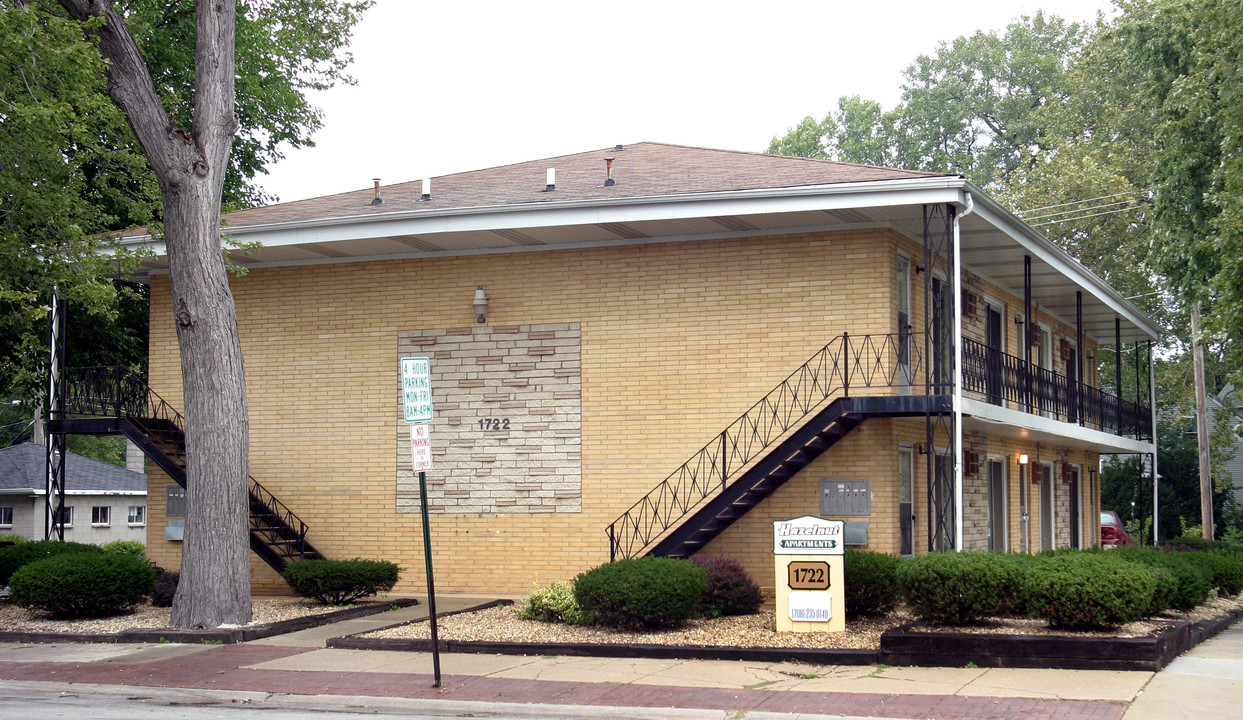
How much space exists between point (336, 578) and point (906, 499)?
8.37 metres

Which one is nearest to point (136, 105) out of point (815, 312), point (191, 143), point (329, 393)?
point (191, 143)

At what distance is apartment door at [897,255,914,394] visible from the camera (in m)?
17.3

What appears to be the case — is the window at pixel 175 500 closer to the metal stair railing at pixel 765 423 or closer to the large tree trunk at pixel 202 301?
the large tree trunk at pixel 202 301

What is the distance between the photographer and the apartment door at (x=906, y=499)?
17.8 m

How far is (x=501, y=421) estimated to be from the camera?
19047 mm

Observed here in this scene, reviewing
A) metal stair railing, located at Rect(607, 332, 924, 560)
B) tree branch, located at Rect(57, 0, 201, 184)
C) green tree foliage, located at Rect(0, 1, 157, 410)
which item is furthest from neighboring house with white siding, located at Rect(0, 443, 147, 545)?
tree branch, located at Rect(57, 0, 201, 184)

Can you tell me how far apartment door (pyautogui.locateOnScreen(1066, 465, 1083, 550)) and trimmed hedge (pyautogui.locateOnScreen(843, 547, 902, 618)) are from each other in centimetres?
1513

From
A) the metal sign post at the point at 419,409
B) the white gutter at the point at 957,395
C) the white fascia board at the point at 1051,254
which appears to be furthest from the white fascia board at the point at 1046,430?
the metal sign post at the point at 419,409

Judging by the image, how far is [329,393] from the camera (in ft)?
66.0

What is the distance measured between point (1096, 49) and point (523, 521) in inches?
1354

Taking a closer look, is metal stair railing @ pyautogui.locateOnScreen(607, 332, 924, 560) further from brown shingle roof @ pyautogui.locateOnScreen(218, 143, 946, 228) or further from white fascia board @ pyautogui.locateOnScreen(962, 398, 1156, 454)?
brown shingle roof @ pyautogui.locateOnScreen(218, 143, 946, 228)

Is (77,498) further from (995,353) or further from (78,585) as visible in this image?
(995,353)

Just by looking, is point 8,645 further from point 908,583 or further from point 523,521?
point 908,583

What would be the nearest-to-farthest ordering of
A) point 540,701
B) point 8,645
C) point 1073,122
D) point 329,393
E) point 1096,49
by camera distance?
point 540,701 → point 8,645 → point 329,393 → point 1096,49 → point 1073,122
